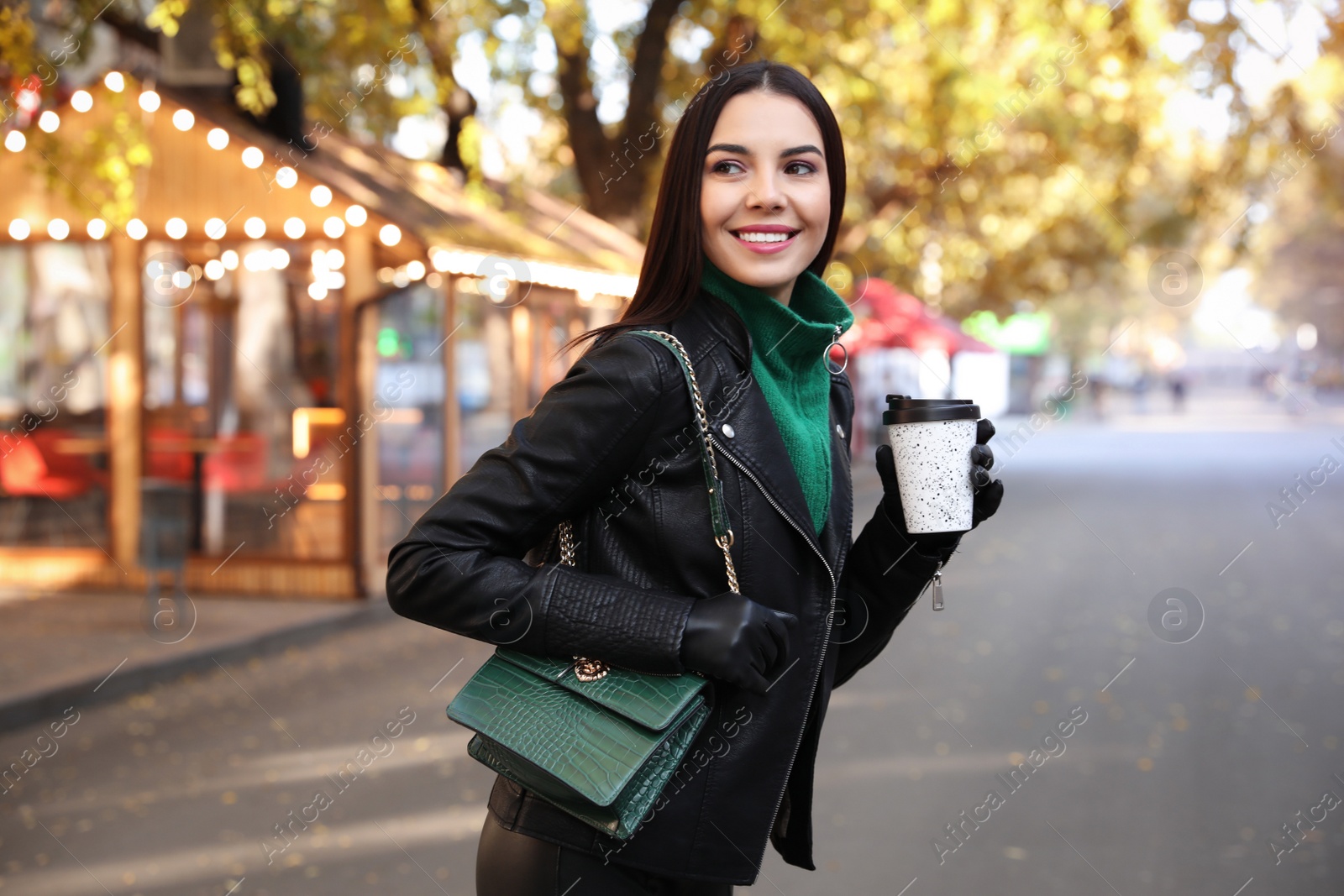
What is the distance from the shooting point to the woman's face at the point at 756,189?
6.13ft

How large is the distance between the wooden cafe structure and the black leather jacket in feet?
29.3

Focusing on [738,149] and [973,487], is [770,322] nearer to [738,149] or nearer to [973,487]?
[738,149]

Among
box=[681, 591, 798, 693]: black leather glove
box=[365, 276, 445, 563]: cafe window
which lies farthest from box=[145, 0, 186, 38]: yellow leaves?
box=[681, 591, 798, 693]: black leather glove

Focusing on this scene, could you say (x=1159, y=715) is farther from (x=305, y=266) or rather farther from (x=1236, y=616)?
(x=305, y=266)

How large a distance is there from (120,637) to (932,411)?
817 cm

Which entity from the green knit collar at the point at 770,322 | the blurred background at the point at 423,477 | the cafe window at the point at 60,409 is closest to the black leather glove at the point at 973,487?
the green knit collar at the point at 770,322

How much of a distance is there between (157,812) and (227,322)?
21.4ft

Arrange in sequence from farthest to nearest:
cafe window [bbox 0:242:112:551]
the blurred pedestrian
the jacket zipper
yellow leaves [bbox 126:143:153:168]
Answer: the blurred pedestrian
cafe window [bbox 0:242:112:551]
yellow leaves [bbox 126:143:153:168]
the jacket zipper

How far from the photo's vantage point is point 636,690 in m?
1.68

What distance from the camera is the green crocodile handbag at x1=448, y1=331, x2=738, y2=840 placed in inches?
64.8

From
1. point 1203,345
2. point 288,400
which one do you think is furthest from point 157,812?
point 1203,345

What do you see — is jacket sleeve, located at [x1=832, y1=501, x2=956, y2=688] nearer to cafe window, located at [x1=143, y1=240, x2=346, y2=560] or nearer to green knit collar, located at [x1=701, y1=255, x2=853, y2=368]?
green knit collar, located at [x1=701, y1=255, x2=853, y2=368]

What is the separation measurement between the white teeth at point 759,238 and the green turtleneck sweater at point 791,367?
0.19ft

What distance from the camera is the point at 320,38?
1036 cm
